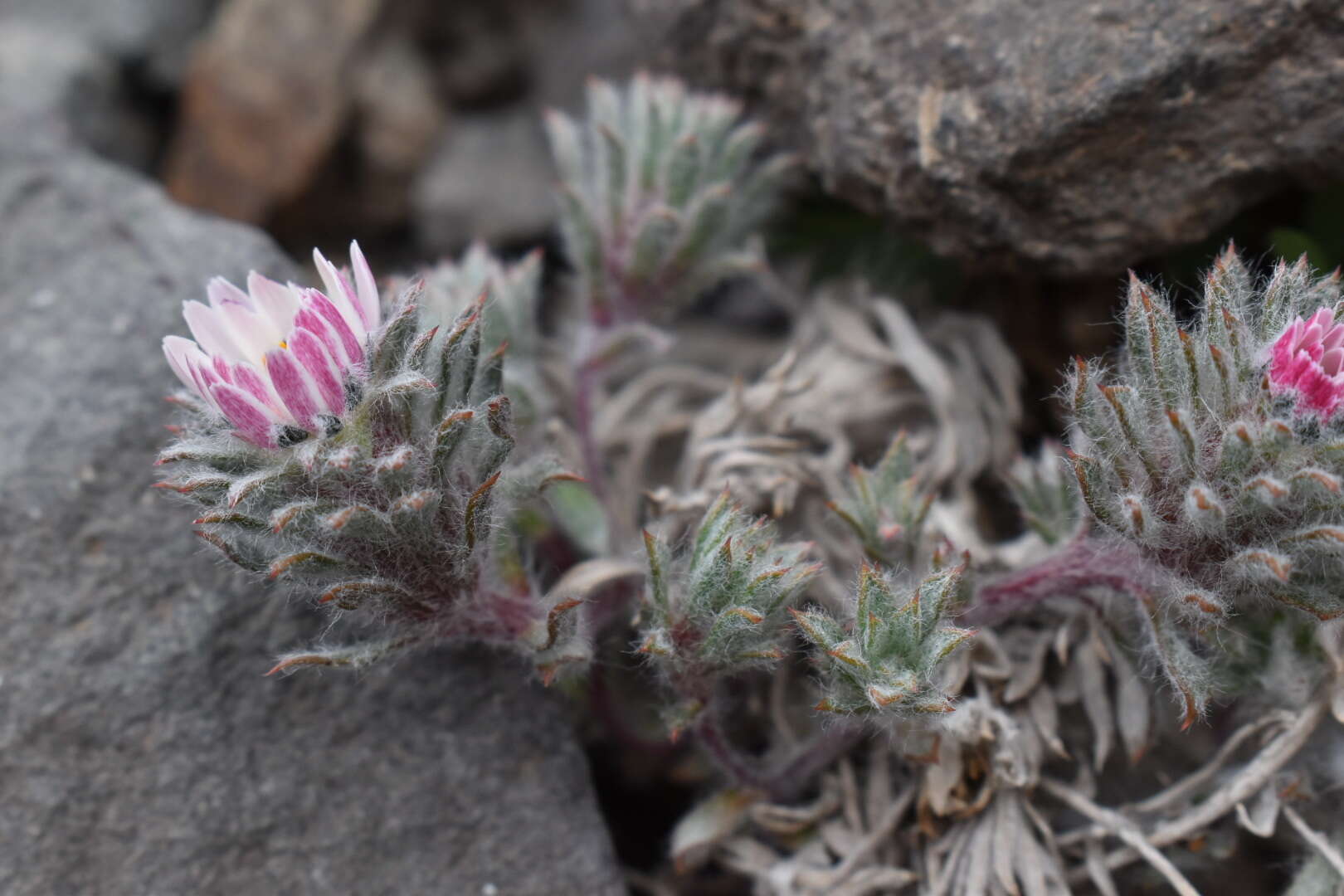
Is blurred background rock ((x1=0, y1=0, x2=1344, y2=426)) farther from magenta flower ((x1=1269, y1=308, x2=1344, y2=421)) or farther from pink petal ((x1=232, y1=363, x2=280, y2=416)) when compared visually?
pink petal ((x1=232, y1=363, x2=280, y2=416))

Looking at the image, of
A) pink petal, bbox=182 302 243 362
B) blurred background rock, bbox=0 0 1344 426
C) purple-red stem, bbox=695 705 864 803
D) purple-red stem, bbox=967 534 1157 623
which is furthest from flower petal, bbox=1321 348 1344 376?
pink petal, bbox=182 302 243 362

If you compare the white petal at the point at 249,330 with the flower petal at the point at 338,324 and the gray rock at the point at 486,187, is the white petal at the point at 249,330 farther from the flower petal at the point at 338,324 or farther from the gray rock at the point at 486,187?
the gray rock at the point at 486,187

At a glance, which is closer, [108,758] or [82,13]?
[108,758]

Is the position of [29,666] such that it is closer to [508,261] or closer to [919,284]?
[508,261]

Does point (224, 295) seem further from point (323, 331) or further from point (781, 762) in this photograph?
point (781, 762)

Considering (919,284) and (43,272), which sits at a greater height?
(43,272)

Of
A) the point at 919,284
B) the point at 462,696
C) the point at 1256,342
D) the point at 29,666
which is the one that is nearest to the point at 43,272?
the point at 29,666
